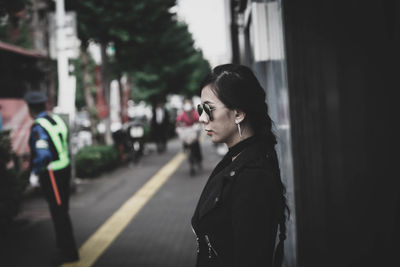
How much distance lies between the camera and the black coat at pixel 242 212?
5.16 feet

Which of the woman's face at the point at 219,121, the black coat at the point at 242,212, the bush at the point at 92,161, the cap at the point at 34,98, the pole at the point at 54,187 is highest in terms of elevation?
the cap at the point at 34,98

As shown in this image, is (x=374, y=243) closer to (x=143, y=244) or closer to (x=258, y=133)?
(x=258, y=133)

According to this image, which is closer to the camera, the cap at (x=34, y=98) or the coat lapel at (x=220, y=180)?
the coat lapel at (x=220, y=180)

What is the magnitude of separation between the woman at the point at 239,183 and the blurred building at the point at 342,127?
1262 mm

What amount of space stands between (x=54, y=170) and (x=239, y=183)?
3807 millimetres

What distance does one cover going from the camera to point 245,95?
A: 177 cm

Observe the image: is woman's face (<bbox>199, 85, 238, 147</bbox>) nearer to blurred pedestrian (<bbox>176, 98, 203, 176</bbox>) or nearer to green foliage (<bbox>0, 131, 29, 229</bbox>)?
green foliage (<bbox>0, 131, 29, 229</bbox>)

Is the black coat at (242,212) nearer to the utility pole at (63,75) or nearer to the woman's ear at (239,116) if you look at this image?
the woman's ear at (239,116)

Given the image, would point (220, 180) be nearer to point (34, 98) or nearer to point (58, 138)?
point (58, 138)

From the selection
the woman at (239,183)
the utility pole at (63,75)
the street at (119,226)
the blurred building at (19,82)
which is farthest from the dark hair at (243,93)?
the utility pole at (63,75)

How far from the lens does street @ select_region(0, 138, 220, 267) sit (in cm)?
530

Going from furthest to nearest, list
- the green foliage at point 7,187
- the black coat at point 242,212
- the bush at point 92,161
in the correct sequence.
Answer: the bush at point 92,161 < the green foliage at point 7,187 < the black coat at point 242,212

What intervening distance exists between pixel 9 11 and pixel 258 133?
4.64 m

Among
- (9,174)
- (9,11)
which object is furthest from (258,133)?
(9,174)
